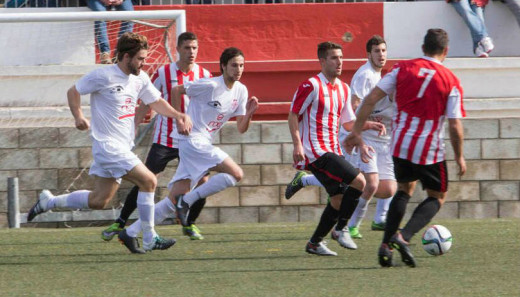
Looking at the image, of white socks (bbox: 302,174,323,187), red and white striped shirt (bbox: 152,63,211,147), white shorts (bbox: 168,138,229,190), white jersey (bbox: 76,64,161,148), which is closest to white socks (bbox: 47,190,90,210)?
white jersey (bbox: 76,64,161,148)

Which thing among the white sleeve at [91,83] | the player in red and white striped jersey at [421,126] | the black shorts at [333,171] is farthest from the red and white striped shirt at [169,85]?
the player in red and white striped jersey at [421,126]

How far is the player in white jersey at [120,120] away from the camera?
8.52 meters

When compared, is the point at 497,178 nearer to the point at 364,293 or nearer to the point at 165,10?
the point at 165,10

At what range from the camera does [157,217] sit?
988 cm

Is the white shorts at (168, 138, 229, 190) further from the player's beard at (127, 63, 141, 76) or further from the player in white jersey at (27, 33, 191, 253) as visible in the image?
the player's beard at (127, 63, 141, 76)

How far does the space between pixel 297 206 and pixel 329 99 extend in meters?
3.50

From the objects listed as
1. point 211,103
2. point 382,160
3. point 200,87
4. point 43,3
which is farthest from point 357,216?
point 43,3

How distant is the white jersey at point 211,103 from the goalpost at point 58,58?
7.40 ft

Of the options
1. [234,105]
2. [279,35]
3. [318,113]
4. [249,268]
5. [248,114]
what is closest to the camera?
[249,268]

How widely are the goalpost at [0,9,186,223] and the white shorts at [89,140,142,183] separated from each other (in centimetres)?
345

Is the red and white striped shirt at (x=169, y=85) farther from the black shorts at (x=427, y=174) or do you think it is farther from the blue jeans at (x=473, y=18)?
the blue jeans at (x=473, y=18)

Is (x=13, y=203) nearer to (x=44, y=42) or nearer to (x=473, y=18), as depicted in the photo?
(x=44, y=42)

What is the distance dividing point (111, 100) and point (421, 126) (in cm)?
249

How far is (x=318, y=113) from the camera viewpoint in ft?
29.5
